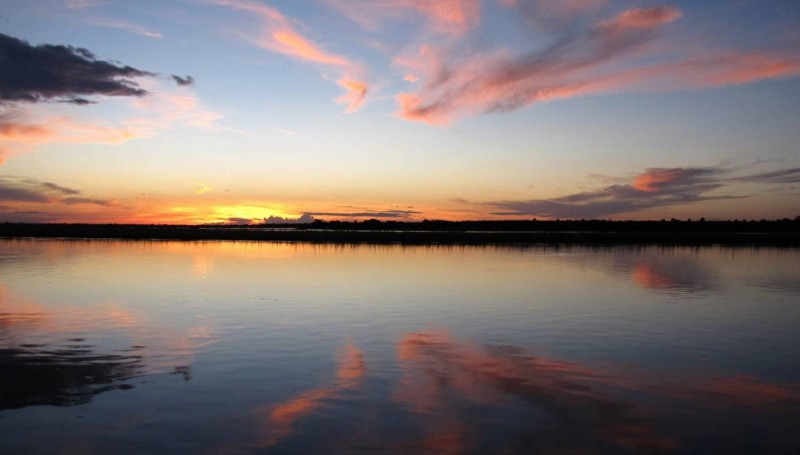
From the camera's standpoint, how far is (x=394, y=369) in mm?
12719

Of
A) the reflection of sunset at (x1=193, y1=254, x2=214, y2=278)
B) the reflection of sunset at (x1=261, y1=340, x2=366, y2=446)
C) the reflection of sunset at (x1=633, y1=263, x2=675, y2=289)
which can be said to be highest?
the reflection of sunset at (x1=193, y1=254, x2=214, y2=278)

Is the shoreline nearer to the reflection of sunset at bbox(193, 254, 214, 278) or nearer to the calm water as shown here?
the reflection of sunset at bbox(193, 254, 214, 278)


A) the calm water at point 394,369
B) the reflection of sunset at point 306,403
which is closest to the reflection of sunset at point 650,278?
the calm water at point 394,369

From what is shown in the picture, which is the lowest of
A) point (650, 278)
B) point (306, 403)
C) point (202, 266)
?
point (306, 403)

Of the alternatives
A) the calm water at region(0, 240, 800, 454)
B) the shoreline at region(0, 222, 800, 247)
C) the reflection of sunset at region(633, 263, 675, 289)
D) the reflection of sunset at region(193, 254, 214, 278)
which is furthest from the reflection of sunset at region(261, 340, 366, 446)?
the shoreline at region(0, 222, 800, 247)

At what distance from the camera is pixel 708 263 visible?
43.3 meters

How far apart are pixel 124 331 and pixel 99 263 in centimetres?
2414

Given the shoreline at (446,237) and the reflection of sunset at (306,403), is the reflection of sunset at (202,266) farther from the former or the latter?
the shoreline at (446,237)

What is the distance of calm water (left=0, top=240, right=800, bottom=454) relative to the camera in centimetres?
892

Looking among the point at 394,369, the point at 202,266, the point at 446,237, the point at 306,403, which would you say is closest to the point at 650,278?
the point at 394,369

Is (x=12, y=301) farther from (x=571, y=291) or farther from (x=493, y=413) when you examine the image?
(x=571, y=291)

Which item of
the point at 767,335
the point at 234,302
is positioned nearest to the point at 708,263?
the point at 767,335

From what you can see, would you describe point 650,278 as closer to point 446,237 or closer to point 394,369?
point 394,369

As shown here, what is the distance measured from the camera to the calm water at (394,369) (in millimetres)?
8922
